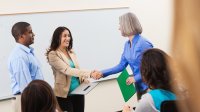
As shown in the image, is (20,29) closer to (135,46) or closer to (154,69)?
(135,46)

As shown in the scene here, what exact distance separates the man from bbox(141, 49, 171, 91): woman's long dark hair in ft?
4.05

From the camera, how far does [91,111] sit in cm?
511

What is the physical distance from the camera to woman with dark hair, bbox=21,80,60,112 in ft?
7.21

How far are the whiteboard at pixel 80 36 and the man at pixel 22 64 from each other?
3.51ft

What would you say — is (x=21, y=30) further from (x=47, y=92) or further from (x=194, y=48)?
(x=194, y=48)

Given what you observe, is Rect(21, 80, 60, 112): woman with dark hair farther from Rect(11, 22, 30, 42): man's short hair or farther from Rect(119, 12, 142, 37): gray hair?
Rect(119, 12, 142, 37): gray hair

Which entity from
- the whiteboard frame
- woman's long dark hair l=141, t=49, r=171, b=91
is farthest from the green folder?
the whiteboard frame

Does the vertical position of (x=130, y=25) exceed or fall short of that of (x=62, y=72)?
it exceeds it

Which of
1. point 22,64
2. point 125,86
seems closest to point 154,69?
point 125,86

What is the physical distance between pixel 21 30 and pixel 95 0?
208 cm

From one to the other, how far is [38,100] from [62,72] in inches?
56.2

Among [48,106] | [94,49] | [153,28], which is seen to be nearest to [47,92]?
[48,106]

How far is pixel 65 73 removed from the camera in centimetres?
361

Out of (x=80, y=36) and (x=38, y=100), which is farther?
(x=80, y=36)
